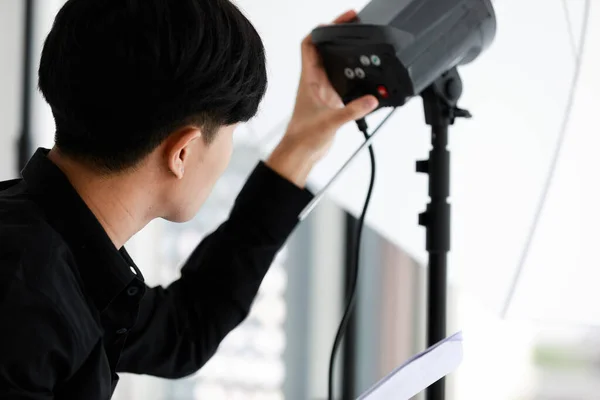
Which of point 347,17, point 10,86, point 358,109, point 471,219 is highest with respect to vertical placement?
point 10,86

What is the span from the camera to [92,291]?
86 cm

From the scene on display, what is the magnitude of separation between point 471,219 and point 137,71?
21.9 inches

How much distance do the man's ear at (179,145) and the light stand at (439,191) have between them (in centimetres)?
32

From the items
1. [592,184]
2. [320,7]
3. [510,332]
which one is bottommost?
[510,332]

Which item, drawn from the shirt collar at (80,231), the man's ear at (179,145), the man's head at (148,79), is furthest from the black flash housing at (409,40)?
the shirt collar at (80,231)

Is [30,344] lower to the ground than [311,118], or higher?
lower

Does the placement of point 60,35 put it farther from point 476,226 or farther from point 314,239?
point 314,239

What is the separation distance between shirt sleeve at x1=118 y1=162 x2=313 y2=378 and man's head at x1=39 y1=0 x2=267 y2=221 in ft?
0.90

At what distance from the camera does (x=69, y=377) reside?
2.52 feet

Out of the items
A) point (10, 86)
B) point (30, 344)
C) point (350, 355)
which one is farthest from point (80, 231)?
point (10, 86)

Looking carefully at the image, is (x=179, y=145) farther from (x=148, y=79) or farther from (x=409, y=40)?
(x=409, y=40)

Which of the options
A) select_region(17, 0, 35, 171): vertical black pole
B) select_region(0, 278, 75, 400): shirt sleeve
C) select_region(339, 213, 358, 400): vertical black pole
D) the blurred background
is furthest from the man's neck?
select_region(17, 0, 35, 171): vertical black pole

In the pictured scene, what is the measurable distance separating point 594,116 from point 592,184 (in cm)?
9

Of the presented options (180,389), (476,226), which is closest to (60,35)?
(476,226)
